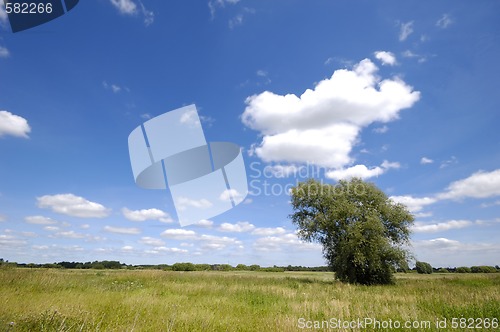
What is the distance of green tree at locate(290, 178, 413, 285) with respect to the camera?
2438 cm

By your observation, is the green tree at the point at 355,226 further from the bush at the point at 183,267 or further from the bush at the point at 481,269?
the bush at the point at 481,269

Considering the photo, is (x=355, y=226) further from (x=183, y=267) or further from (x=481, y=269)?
(x=481, y=269)

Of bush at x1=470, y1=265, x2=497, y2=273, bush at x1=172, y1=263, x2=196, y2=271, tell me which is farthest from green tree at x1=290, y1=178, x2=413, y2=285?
bush at x1=470, y1=265, x2=497, y2=273

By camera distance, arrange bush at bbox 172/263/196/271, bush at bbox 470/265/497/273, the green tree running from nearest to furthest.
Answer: the green tree → bush at bbox 470/265/497/273 → bush at bbox 172/263/196/271

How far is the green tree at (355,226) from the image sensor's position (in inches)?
960

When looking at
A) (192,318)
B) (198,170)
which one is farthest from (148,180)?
(192,318)

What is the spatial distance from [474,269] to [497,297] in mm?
102391

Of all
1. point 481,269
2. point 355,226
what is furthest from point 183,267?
point 481,269

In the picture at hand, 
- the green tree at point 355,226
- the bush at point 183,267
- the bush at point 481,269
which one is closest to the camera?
the green tree at point 355,226

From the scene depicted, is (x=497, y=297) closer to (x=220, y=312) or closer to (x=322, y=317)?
(x=322, y=317)

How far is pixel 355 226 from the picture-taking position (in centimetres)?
2475

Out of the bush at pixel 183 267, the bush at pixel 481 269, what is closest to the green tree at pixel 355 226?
the bush at pixel 183 267

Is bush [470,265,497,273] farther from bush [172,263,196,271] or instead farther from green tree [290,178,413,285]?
bush [172,263,196,271]

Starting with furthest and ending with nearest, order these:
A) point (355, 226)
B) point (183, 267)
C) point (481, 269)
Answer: point (183, 267) → point (481, 269) → point (355, 226)
